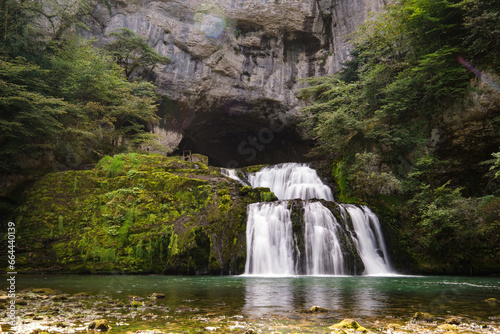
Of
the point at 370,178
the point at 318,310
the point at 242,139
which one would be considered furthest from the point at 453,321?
the point at 242,139

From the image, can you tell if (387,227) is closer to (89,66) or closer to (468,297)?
(468,297)

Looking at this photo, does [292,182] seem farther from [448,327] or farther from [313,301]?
[448,327]

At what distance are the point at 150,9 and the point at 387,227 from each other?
23.3m

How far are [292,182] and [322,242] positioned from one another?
280 inches

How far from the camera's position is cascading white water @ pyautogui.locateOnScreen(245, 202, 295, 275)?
11.3m

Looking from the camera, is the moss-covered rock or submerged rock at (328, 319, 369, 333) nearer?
submerged rock at (328, 319, 369, 333)

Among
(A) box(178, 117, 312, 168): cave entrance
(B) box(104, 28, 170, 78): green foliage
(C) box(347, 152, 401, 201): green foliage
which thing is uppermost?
(B) box(104, 28, 170, 78): green foliage

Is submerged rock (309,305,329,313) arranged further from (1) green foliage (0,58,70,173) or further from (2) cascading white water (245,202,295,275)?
(1) green foliage (0,58,70,173)

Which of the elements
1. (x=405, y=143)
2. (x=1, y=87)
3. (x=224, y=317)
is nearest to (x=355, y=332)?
(x=224, y=317)

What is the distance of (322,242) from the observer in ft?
38.6

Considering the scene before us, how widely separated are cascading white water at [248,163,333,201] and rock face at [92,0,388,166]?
7.85 m

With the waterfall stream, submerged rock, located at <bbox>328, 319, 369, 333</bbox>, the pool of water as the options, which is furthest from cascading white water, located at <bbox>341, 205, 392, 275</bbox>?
submerged rock, located at <bbox>328, 319, 369, 333</bbox>

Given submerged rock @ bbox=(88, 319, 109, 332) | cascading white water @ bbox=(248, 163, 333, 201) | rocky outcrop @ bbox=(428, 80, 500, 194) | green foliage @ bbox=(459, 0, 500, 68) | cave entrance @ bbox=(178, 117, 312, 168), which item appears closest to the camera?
submerged rock @ bbox=(88, 319, 109, 332)

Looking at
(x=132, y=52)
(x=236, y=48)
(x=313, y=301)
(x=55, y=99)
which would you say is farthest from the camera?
(x=236, y=48)
